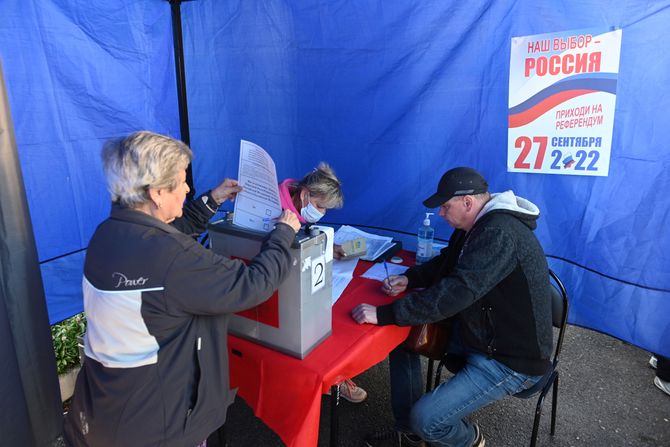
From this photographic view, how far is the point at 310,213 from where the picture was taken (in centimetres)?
209

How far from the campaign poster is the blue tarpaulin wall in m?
0.05

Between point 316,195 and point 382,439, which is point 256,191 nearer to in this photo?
point 316,195

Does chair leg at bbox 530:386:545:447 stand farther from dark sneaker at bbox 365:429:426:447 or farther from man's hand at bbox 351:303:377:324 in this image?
man's hand at bbox 351:303:377:324

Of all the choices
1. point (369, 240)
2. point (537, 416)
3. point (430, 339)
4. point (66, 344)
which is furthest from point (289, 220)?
point (66, 344)

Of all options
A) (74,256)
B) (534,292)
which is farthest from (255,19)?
(534,292)

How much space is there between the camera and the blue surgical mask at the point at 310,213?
2080 millimetres

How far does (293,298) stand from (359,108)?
5.40ft

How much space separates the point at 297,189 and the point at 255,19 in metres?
1.26

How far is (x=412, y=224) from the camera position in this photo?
8.61 ft

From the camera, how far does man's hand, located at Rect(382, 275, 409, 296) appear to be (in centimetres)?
187

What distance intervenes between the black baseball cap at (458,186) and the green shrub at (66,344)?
88.9 inches

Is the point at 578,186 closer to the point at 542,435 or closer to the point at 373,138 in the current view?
the point at 373,138

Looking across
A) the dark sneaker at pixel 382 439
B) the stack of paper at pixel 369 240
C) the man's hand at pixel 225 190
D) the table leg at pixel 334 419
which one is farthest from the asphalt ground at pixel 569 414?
the man's hand at pixel 225 190

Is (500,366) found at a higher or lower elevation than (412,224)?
lower
